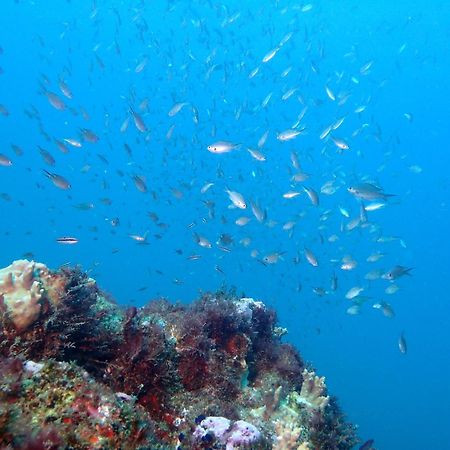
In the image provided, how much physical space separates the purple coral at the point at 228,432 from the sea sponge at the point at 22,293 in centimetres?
212

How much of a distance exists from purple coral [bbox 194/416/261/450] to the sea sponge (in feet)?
6.94

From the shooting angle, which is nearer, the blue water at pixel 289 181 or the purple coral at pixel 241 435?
the purple coral at pixel 241 435

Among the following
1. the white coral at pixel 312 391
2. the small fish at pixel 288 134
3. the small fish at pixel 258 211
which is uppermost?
the small fish at pixel 288 134

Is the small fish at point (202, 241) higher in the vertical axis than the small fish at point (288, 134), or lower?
lower

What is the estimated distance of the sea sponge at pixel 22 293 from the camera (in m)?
4.44

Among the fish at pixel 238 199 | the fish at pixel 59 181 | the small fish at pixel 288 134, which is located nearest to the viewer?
the fish at pixel 59 181

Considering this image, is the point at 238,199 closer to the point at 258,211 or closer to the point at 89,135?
the point at 258,211

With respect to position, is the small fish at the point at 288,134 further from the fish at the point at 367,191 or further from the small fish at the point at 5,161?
the small fish at the point at 5,161

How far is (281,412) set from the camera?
5980 mm

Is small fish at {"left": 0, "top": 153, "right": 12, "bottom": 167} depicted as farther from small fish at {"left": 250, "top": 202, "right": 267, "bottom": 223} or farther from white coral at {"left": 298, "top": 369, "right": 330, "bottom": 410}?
white coral at {"left": 298, "top": 369, "right": 330, "bottom": 410}

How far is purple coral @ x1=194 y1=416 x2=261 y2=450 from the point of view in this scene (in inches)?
167

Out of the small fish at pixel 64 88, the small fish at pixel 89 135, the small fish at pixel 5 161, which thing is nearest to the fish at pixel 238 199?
the small fish at pixel 89 135

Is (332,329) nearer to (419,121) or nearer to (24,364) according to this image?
(419,121)

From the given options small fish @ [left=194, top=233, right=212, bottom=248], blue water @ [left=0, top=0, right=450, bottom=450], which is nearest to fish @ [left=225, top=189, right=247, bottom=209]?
small fish @ [left=194, top=233, right=212, bottom=248]
